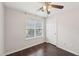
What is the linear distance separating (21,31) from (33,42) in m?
1.23

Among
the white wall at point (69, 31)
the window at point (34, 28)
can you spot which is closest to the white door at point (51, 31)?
the window at point (34, 28)

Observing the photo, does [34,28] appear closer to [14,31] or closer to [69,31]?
[14,31]

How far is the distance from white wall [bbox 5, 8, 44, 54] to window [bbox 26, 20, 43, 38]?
453 millimetres

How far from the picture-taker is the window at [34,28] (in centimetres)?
467

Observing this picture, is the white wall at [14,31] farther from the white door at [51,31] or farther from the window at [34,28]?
the white door at [51,31]

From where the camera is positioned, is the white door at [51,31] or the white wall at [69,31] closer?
the white wall at [69,31]

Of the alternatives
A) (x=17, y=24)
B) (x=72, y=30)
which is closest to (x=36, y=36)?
(x=17, y=24)

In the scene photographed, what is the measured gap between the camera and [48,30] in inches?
226

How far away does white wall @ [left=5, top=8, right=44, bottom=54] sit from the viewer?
3436 mm

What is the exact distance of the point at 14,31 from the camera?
145 inches

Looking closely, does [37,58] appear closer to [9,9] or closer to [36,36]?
[9,9]

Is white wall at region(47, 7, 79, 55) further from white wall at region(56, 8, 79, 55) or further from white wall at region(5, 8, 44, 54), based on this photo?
white wall at region(5, 8, 44, 54)

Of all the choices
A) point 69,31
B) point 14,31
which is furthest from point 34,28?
point 69,31

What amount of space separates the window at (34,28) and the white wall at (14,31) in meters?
0.45
